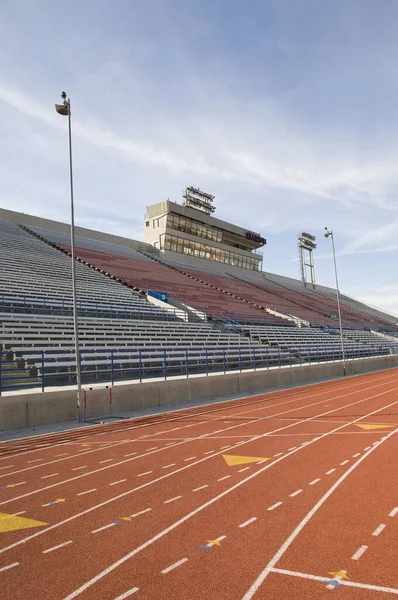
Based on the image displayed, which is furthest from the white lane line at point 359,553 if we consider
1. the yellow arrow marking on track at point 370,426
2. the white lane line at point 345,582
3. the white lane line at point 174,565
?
the yellow arrow marking on track at point 370,426

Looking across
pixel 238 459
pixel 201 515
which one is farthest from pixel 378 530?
pixel 238 459

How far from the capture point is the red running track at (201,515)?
3.69m

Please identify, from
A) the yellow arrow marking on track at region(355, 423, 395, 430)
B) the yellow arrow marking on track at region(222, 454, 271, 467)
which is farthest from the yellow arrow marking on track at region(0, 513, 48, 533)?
the yellow arrow marking on track at region(355, 423, 395, 430)

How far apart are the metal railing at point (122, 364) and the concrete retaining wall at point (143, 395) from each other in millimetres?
574

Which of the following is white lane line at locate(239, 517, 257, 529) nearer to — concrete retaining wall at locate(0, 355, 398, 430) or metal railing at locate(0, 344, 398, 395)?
concrete retaining wall at locate(0, 355, 398, 430)

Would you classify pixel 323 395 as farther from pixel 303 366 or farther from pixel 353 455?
pixel 353 455

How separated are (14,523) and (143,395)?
30.4 ft

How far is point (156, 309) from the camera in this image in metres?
26.2

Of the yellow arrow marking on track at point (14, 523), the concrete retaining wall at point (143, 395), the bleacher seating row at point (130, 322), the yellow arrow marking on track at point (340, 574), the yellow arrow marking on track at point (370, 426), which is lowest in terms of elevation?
the yellow arrow marking on track at point (370, 426)

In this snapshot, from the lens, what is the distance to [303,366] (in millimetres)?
23672

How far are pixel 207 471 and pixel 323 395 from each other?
1181cm

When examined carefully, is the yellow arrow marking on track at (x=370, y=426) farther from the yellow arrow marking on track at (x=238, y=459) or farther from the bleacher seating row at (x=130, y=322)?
the bleacher seating row at (x=130, y=322)

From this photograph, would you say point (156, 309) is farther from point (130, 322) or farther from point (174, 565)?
point (174, 565)

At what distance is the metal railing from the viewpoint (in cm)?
1316
